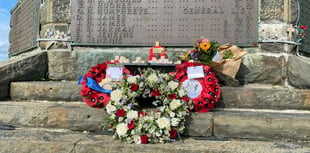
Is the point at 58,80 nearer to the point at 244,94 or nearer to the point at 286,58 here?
the point at 244,94

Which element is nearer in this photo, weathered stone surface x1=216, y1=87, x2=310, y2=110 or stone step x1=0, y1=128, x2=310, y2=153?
stone step x1=0, y1=128, x2=310, y2=153

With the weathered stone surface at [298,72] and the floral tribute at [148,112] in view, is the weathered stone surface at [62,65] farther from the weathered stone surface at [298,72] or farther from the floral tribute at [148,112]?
the weathered stone surface at [298,72]

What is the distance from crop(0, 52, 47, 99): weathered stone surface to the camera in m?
4.35

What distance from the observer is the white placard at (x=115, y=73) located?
3955mm

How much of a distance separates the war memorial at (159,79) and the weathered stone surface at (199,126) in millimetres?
13

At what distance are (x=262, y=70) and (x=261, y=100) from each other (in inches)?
36.8

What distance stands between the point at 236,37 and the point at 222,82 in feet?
3.63

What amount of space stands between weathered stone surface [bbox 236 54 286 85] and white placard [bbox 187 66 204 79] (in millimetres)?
1351

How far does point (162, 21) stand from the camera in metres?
5.17

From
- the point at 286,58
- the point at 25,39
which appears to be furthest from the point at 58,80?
the point at 286,58

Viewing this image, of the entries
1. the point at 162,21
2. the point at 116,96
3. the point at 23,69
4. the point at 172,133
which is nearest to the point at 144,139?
the point at 172,133

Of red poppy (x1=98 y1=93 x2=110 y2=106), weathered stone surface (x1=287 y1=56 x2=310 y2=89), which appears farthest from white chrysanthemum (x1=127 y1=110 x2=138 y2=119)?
weathered stone surface (x1=287 y1=56 x2=310 y2=89)

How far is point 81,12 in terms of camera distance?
5273 mm

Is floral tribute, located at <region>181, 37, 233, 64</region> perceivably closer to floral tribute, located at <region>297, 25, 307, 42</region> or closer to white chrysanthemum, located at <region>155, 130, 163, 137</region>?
white chrysanthemum, located at <region>155, 130, 163, 137</region>
